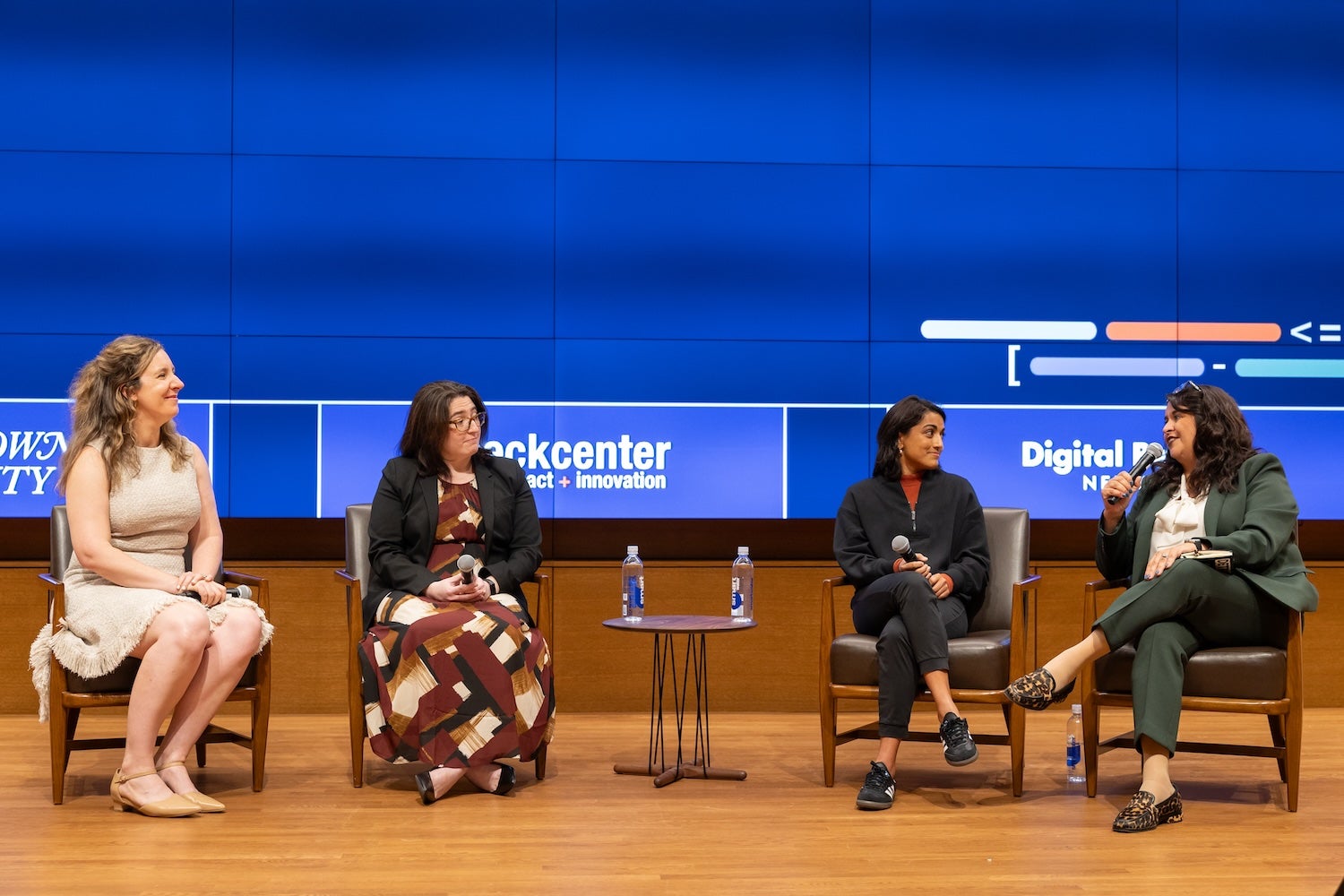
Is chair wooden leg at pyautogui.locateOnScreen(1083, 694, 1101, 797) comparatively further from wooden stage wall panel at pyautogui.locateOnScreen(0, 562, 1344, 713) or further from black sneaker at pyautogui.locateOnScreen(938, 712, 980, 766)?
wooden stage wall panel at pyautogui.locateOnScreen(0, 562, 1344, 713)

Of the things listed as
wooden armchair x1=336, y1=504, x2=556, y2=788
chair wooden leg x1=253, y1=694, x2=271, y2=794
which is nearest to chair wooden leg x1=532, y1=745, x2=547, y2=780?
wooden armchair x1=336, y1=504, x2=556, y2=788

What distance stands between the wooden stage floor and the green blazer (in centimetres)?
62

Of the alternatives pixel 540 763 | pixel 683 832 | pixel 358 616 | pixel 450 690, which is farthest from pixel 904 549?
pixel 358 616

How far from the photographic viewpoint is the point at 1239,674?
3.61 m

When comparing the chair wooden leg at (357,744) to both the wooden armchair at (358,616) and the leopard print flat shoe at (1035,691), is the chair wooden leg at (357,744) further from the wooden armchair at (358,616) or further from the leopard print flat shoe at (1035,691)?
the leopard print flat shoe at (1035,691)

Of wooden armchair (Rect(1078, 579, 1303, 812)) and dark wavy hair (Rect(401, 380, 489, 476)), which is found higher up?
dark wavy hair (Rect(401, 380, 489, 476))

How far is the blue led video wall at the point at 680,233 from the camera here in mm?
5316

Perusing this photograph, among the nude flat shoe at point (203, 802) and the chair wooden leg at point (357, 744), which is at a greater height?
the chair wooden leg at point (357, 744)

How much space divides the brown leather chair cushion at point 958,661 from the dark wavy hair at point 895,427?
0.60 meters

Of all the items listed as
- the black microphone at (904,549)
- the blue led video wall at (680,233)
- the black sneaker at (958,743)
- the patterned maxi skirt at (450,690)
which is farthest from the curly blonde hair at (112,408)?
the black sneaker at (958,743)

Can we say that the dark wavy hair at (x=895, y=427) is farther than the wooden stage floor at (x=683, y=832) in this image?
Yes

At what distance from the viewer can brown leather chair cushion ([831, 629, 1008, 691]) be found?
3811 mm

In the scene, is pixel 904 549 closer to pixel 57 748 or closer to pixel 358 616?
pixel 358 616

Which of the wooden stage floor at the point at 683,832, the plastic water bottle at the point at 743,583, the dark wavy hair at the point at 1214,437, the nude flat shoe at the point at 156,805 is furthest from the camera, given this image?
the plastic water bottle at the point at 743,583
